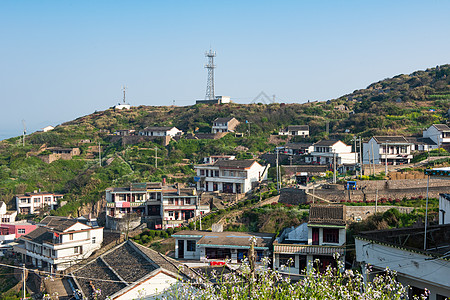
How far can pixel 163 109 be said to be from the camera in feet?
303

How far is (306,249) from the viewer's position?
25016 millimetres

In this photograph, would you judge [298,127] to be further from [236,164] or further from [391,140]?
[236,164]

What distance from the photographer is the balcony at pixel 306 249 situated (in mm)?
24766

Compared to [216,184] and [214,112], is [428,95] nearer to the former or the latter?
[214,112]

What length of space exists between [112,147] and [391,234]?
5393 cm

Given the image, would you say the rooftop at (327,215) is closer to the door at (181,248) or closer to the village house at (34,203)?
the door at (181,248)

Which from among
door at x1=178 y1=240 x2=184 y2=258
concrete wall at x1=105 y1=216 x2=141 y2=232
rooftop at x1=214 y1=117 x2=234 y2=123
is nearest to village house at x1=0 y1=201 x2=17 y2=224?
concrete wall at x1=105 y1=216 x2=141 y2=232

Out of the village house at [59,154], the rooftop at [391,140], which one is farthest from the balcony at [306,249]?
the village house at [59,154]

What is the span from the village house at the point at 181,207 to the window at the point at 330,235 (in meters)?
14.8

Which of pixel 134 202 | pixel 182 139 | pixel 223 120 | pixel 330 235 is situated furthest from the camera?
pixel 223 120

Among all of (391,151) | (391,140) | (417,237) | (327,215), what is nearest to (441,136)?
(391,140)

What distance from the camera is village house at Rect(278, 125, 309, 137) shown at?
207 ft

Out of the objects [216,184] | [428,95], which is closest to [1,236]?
[216,184]

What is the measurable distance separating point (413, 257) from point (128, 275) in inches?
520
